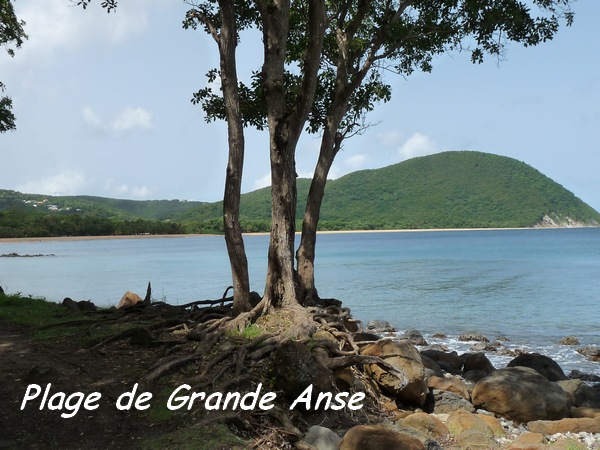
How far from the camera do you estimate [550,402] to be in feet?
32.7

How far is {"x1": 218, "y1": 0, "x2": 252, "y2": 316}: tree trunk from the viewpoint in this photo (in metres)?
10.4

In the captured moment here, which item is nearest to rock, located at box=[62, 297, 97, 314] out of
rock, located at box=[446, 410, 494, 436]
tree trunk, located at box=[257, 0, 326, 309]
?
tree trunk, located at box=[257, 0, 326, 309]

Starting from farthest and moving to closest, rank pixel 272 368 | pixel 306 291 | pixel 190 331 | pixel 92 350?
1. pixel 306 291
2. pixel 190 331
3. pixel 92 350
4. pixel 272 368

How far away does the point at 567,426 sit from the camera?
9.16 m

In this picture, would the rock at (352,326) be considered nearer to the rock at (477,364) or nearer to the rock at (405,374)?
the rock at (405,374)

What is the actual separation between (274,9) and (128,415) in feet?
24.4

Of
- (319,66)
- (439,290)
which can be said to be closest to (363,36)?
(319,66)

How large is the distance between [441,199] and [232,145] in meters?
155

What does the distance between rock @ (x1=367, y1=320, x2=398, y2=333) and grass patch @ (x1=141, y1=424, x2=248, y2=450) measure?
48.2 ft

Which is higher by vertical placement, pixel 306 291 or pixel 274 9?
pixel 274 9

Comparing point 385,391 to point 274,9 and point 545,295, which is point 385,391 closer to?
point 274,9

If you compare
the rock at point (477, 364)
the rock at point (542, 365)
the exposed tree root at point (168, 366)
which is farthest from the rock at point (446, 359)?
the exposed tree root at point (168, 366)

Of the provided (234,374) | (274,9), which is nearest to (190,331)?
(234,374)

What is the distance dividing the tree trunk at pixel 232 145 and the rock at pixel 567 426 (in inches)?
212
